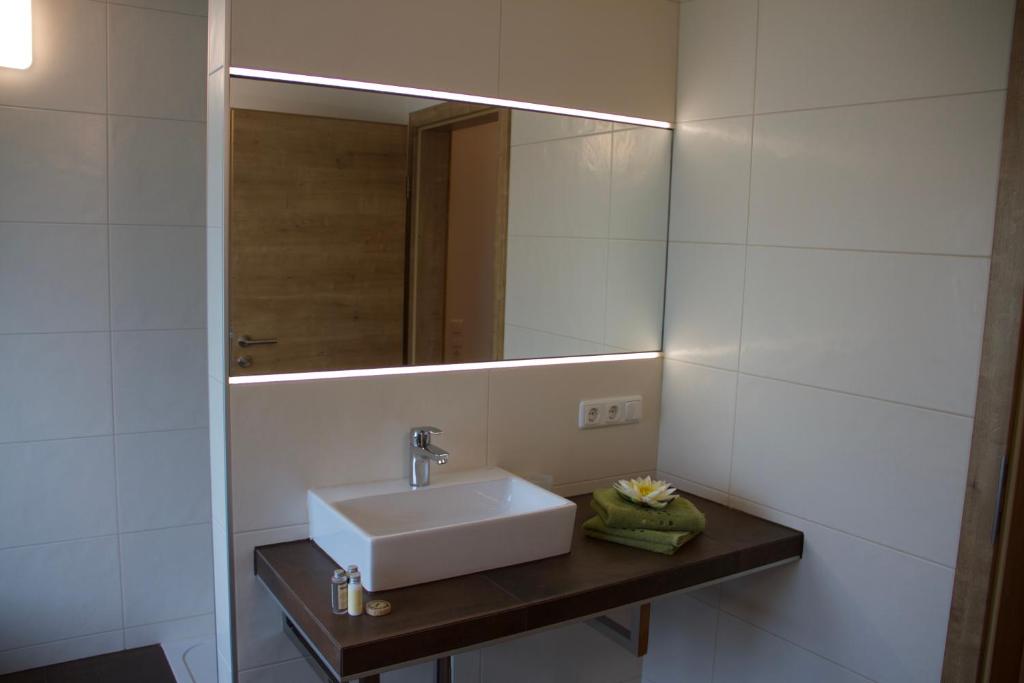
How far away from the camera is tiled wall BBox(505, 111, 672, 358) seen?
222 cm

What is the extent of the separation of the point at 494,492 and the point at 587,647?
2.38ft

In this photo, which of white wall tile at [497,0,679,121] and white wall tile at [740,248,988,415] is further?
white wall tile at [497,0,679,121]

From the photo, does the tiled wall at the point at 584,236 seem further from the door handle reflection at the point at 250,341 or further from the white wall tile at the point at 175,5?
the white wall tile at the point at 175,5

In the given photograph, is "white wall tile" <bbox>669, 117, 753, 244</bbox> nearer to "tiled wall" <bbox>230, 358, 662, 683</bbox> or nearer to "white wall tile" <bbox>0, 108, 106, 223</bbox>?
"tiled wall" <bbox>230, 358, 662, 683</bbox>

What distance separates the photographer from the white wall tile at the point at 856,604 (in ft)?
5.95

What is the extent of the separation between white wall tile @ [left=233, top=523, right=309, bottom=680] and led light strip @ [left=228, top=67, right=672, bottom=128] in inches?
39.3

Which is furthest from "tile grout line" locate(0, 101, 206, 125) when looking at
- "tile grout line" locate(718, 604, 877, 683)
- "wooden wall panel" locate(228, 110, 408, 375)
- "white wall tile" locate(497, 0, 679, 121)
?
"tile grout line" locate(718, 604, 877, 683)

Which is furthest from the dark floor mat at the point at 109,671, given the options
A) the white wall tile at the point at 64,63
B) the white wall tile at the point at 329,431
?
the white wall tile at the point at 64,63

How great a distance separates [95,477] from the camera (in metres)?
2.81

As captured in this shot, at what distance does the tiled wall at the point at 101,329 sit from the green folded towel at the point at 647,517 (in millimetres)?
1663

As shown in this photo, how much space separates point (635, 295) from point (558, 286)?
0.26 meters

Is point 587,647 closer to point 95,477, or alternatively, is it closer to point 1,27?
point 95,477

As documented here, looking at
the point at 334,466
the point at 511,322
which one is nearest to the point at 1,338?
the point at 334,466

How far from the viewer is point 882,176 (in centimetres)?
188
